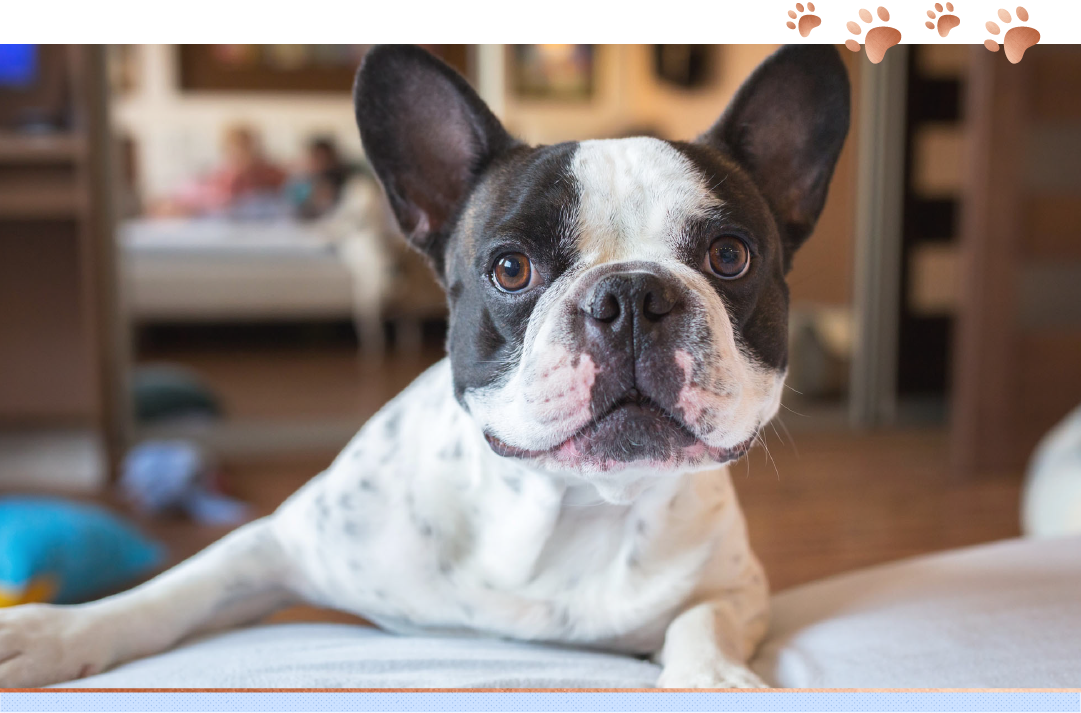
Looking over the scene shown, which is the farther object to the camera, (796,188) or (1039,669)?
(796,188)

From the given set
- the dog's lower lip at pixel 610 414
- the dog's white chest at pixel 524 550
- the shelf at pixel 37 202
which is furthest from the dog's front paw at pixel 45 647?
the shelf at pixel 37 202

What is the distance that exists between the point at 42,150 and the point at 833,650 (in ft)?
11.3

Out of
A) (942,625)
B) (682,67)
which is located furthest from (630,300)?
(682,67)

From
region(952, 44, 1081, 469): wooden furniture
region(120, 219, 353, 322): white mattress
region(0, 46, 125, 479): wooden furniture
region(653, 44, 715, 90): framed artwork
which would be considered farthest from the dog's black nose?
region(120, 219, 353, 322): white mattress

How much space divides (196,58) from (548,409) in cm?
313

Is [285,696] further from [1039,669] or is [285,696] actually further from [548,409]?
[1039,669]

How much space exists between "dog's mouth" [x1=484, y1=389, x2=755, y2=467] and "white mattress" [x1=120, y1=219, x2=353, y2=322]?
11.5ft

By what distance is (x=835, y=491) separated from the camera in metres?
3.33

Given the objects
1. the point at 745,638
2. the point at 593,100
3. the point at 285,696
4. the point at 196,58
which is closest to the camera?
the point at 285,696

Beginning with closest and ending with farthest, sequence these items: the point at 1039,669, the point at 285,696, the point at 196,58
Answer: the point at 285,696
the point at 1039,669
the point at 196,58

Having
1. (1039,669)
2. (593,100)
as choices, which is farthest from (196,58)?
(1039,669)

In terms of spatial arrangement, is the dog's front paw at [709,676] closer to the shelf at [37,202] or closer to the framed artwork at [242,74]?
the framed artwork at [242,74]

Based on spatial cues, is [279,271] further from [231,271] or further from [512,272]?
[512,272]
